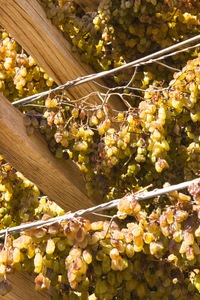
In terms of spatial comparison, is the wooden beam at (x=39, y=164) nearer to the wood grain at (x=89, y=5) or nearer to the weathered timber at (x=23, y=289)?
the weathered timber at (x=23, y=289)

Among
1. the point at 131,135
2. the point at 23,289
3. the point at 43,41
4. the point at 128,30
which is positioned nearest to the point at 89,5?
the point at 128,30

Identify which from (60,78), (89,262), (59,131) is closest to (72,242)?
(89,262)

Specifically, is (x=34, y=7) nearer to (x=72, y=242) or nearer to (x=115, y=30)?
(x=115, y=30)

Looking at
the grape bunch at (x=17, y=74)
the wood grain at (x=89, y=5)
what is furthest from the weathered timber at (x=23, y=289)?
the wood grain at (x=89, y=5)

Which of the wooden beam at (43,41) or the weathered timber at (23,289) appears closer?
the weathered timber at (23,289)

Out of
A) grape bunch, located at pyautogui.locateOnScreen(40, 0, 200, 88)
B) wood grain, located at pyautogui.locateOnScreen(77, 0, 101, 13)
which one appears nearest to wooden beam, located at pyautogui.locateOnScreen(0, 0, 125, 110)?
grape bunch, located at pyautogui.locateOnScreen(40, 0, 200, 88)

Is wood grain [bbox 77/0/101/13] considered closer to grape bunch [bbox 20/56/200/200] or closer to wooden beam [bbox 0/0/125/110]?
wooden beam [bbox 0/0/125/110]
